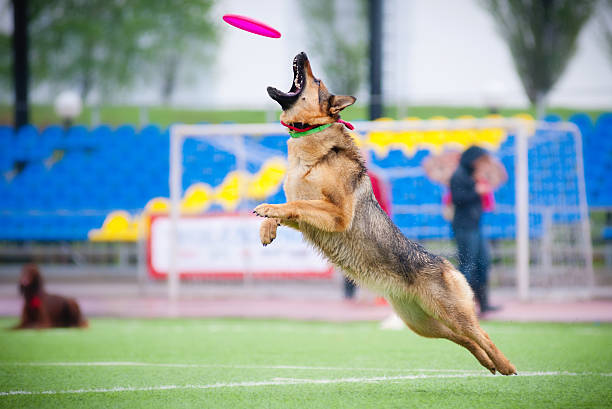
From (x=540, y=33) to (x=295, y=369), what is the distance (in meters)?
21.6

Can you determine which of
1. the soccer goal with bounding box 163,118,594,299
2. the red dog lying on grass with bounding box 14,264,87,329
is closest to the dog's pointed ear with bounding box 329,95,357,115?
the red dog lying on grass with bounding box 14,264,87,329

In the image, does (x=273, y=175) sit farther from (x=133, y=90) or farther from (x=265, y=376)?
(x=133, y=90)

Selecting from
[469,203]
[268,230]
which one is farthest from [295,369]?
[469,203]

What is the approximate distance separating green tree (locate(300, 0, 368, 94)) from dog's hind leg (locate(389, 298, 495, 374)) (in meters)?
19.5

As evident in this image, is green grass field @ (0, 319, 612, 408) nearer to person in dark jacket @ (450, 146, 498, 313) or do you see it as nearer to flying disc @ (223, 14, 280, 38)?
person in dark jacket @ (450, 146, 498, 313)

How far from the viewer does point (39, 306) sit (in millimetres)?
9680

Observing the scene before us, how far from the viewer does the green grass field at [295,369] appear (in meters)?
5.30

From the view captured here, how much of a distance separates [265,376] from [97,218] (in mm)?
11204

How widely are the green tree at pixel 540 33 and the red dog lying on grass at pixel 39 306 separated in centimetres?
1888

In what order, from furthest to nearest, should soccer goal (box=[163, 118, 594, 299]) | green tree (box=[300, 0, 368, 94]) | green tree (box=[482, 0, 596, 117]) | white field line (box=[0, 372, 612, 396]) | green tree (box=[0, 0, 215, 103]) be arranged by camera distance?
green tree (box=[0, 0, 215, 103]) < green tree (box=[300, 0, 368, 94]) < green tree (box=[482, 0, 596, 117]) < soccer goal (box=[163, 118, 594, 299]) < white field line (box=[0, 372, 612, 396])

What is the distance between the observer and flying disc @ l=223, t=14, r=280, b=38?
17.6 ft

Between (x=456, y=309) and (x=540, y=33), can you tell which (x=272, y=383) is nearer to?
(x=456, y=309)

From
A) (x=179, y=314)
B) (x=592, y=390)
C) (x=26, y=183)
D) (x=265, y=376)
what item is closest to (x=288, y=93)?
(x=265, y=376)

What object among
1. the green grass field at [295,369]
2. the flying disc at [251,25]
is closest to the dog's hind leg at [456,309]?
the green grass field at [295,369]
